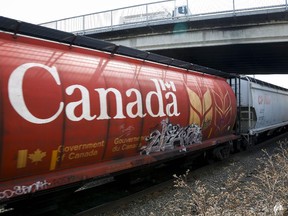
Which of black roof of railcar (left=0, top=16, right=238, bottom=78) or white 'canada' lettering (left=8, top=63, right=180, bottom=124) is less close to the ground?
black roof of railcar (left=0, top=16, right=238, bottom=78)

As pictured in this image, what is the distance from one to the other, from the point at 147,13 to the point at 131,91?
15.1 metres

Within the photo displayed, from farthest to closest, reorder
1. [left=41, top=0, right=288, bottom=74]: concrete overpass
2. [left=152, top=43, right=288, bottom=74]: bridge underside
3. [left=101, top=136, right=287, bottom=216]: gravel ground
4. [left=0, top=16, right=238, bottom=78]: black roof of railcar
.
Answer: [left=152, top=43, right=288, bottom=74]: bridge underside < [left=41, top=0, right=288, bottom=74]: concrete overpass < [left=101, top=136, right=287, bottom=216]: gravel ground < [left=0, top=16, right=238, bottom=78]: black roof of railcar

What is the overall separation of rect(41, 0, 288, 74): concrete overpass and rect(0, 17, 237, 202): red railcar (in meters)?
11.3

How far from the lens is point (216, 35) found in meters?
18.8

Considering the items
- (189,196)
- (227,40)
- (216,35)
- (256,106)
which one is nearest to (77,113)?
(189,196)

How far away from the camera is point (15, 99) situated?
4.17 meters

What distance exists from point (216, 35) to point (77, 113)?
1533cm

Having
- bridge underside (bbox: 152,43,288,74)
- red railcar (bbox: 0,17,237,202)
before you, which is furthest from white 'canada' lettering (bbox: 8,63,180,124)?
bridge underside (bbox: 152,43,288,74)

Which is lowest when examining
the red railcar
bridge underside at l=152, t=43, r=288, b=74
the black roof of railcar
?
the red railcar

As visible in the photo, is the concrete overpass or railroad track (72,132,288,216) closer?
railroad track (72,132,288,216)

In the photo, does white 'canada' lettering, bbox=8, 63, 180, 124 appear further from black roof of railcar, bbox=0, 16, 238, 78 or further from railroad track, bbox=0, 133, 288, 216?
railroad track, bbox=0, 133, 288, 216

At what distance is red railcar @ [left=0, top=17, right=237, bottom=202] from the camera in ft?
13.9

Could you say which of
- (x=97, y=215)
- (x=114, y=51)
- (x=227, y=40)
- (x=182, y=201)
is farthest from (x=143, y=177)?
(x=227, y=40)

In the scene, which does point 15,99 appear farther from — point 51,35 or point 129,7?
point 129,7
